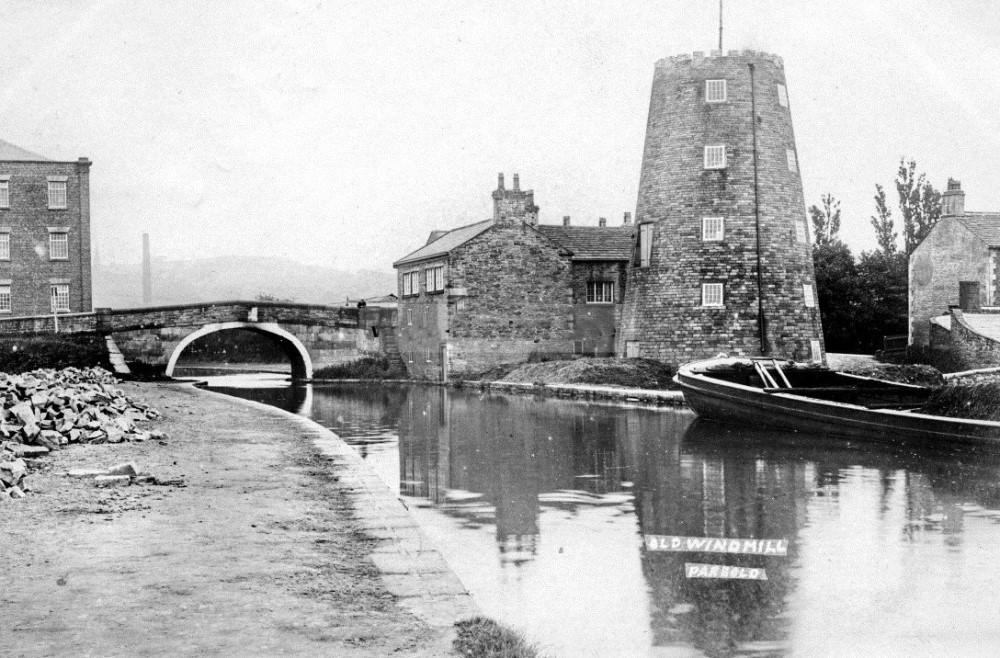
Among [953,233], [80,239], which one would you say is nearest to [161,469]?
[953,233]

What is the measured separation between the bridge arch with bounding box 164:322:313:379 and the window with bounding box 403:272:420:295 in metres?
5.64

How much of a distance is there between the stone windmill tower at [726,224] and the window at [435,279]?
10457mm

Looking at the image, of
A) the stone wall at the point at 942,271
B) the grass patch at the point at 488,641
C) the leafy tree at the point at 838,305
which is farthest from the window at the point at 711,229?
the grass patch at the point at 488,641

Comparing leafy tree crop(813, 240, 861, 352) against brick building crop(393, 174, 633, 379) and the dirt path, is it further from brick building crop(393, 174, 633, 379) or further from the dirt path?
the dirt path

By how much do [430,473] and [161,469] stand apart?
13.4 ft

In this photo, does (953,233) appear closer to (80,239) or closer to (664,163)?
(664,163)

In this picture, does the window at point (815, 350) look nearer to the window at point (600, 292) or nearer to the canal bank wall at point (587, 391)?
the canal bank wall at point (587, 391)

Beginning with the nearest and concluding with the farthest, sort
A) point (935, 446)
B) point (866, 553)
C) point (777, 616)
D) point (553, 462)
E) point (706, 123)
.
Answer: point (777, 616) < point (866, 553) < point (553, 462) < point (935, 446) < point (706, 123)

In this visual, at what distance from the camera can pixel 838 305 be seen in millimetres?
51281

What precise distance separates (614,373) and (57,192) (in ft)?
105

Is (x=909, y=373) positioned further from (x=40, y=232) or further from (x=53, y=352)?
(x=40, y=232)

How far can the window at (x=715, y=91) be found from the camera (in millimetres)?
34094

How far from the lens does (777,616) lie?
7270 millimetres

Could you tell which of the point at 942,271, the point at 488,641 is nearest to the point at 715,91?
the point at 942,271
